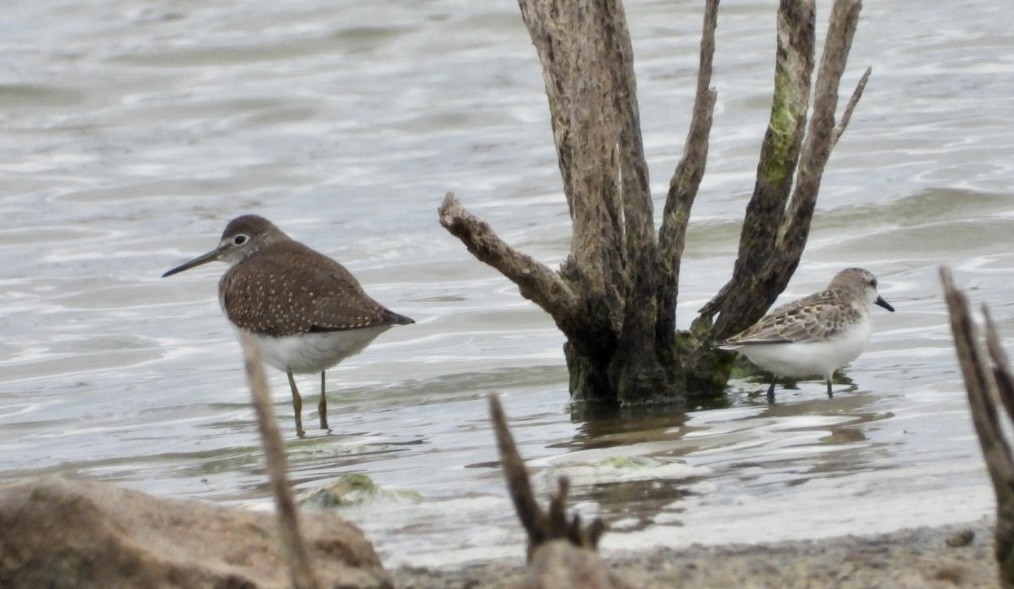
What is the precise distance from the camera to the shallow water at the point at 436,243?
6.51 m

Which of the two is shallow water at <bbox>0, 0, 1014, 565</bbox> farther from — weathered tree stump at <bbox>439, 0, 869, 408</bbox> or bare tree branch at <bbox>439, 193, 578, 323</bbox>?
bare tree branch at <bbox>439, 193, 578, 323</bbox>

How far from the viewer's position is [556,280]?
299 inches

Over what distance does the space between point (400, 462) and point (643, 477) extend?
1.61 metres

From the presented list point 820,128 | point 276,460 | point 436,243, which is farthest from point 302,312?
point 276,460

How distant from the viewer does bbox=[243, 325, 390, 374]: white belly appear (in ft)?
30.9

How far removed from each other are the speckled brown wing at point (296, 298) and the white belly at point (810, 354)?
1.94 meters

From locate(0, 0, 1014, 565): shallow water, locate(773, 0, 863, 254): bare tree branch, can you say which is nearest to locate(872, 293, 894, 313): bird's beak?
locate(0, 0, 1014, 565): shallow water

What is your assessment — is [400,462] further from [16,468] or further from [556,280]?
[16,468]

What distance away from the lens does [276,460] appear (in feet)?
10.7

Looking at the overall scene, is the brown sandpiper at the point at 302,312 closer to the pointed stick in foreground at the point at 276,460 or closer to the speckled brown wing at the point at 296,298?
the speckled brown wing at the point at 296,298

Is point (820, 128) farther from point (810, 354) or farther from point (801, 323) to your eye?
point (810, 354)

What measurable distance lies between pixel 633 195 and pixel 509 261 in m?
0.92

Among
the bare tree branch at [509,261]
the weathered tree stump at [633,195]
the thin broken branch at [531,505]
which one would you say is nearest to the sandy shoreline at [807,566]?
the thin broken branch at [531,505]

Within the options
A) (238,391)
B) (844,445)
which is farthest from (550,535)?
(238,391)
